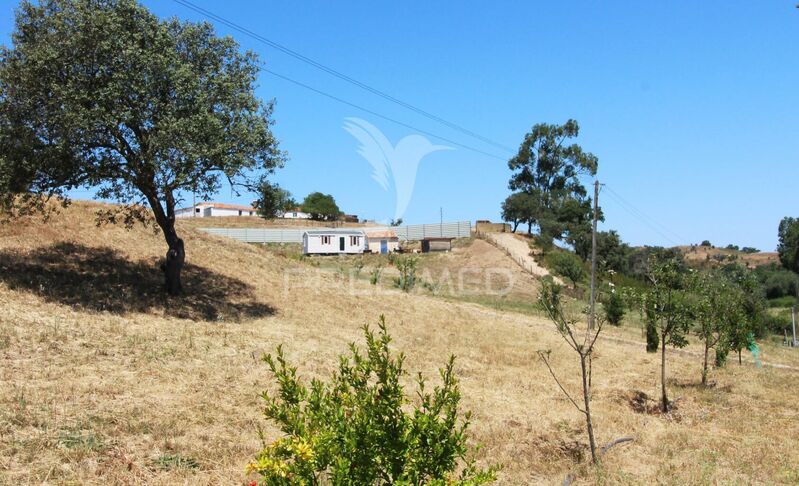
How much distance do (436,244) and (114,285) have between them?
5294cm

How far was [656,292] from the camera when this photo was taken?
16.3m

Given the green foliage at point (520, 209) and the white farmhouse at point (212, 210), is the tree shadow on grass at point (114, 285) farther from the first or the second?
the white farmhouse at point (212, 210)

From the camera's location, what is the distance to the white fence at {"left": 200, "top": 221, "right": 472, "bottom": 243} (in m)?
69.8

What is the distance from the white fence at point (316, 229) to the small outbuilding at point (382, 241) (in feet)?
6.62

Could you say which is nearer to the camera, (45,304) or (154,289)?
(45,304)

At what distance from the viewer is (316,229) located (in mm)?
70562

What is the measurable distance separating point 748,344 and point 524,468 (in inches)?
549

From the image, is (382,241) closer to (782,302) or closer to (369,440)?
(782,302)

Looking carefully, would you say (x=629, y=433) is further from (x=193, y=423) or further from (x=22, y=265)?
(x=22, y=265)

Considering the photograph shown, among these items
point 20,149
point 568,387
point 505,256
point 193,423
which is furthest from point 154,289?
point 505,256

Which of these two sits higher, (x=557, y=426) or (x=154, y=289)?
(x=154, y=289)

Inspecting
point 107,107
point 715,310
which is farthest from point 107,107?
point 715,310

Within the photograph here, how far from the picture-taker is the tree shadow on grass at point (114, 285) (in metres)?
18.3

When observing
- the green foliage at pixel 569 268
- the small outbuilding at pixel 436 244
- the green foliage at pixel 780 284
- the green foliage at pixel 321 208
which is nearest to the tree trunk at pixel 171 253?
the green foliage at pixel 569 268
